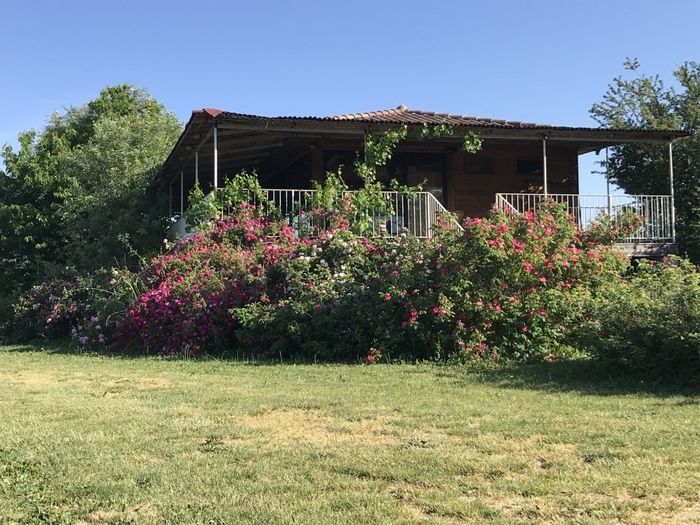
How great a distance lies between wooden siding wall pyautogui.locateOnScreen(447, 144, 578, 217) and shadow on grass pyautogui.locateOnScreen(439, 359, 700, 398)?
Result: 957 cm

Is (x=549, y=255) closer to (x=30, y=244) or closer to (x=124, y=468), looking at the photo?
(x=124, y=468)

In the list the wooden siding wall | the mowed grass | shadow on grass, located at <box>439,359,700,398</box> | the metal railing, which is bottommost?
the mowed grass

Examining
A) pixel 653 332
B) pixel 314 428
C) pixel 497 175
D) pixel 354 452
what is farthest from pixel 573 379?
pixel 497 175

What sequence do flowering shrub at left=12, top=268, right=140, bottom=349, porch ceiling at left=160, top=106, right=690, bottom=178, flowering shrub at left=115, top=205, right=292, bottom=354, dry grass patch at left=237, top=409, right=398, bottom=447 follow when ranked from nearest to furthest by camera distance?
dry grass patch at left=237, top=409, right=398, bottom=447
flowering shrub at left=115, top=205, right=292, bottom=354
flowering shrub at left=12, top=268, right=140, bottom=349
porch ceiling at left=160, top=106, right=690, bottom=178

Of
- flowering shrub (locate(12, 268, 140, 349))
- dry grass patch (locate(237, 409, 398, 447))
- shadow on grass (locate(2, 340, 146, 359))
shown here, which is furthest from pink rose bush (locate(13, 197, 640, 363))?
dry grass patch (locate(237, 409, 398, 447))

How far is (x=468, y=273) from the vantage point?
9.58m

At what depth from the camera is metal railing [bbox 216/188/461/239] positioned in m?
13.0

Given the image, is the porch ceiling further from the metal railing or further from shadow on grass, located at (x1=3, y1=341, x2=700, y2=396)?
shadow on grass, located at (x1=3, y1=341, x2=700, y2=396)

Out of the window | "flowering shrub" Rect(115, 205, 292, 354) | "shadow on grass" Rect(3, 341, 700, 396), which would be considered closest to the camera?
"shadow on grass" Rect(3, 341, 700, 396)

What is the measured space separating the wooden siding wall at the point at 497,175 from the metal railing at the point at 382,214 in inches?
106

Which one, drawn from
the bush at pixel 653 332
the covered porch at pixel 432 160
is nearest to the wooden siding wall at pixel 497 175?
the covered porch at pixel 432 160

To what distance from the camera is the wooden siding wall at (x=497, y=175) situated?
17.9 m

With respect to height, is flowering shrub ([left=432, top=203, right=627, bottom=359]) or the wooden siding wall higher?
the wooden siding wall

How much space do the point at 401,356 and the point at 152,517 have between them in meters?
6.53
